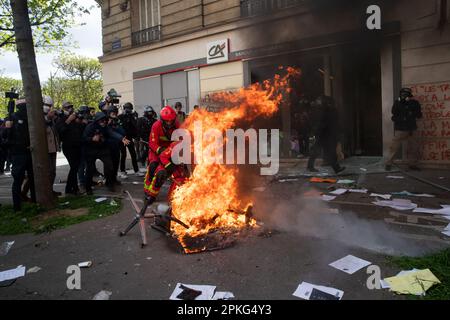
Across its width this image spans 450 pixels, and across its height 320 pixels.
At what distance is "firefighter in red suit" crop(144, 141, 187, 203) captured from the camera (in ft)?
16.7

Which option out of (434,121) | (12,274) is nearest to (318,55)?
(434,121)

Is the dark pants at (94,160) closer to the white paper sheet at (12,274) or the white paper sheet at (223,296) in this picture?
the white paper sheet at (12,274)

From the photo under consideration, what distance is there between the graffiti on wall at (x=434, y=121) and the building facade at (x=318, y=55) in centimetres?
2

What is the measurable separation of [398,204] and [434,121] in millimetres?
4351

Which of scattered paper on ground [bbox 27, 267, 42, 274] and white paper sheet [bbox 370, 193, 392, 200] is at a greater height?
white paper sheet [bbox 370, 193, 392, 200]

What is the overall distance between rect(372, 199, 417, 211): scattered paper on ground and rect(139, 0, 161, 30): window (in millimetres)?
12461

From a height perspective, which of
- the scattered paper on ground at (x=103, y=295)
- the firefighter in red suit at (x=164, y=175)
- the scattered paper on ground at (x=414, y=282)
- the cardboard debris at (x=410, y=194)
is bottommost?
the scattered paper on ground at (x=103, y=295)

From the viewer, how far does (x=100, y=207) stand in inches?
250

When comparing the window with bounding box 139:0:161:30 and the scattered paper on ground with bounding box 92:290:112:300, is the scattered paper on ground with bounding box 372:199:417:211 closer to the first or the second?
the scattered paper on ground with bounding box 92:290:112:300

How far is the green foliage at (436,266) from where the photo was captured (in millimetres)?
2881

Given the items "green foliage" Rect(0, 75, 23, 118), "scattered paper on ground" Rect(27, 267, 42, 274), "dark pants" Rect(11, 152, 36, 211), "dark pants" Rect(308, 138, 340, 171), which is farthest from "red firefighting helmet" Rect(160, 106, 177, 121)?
"green foliage" Rect(0, 75, 23, 118)

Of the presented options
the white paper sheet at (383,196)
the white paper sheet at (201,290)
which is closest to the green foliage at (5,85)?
the white paper sheet at (383,196)

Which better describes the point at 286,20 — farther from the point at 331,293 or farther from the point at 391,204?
the point at 331,293

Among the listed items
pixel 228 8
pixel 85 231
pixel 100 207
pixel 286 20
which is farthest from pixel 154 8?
pixel 85 231
